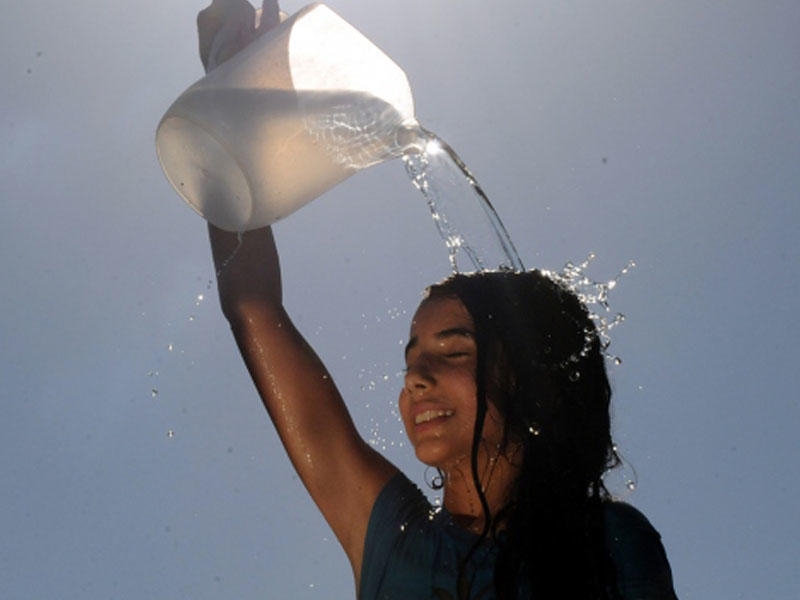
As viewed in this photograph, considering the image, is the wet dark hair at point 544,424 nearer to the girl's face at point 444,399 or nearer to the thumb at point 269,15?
the girl's face at point 444,399

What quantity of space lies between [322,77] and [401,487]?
4.28ft

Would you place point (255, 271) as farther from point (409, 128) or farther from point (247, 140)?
point (409, 128)

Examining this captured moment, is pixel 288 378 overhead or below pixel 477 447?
overhead

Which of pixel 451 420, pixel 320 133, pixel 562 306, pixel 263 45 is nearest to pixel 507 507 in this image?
pixel 451 420

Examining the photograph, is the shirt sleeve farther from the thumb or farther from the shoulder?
the thumb

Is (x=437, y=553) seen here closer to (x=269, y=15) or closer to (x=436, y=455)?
(x=436, y=455)

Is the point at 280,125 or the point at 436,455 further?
the point at 280,125

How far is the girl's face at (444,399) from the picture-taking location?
2463 mm

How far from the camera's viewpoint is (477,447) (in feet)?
8.00

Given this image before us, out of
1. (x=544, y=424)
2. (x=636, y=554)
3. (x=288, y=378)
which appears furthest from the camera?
(x=288, y=378)

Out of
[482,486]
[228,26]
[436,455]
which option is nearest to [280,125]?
[228,26]

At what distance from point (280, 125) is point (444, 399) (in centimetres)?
101

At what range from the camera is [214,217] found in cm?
300

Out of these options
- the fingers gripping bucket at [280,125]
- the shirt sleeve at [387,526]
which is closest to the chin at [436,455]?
the shirt sleeve at [387,526]
